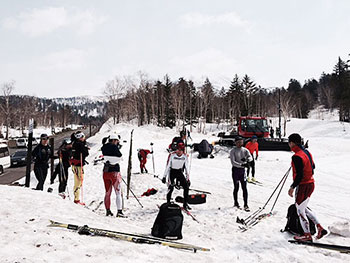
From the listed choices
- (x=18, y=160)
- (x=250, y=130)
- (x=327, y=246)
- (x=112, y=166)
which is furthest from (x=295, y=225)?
(x=18, y=160)

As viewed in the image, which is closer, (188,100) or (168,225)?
(168,225)

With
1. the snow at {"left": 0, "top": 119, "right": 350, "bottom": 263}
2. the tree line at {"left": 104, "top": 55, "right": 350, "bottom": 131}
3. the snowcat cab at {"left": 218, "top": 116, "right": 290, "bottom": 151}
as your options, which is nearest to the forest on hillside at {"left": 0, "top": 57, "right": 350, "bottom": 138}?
the tree line at {"left": 104, "top": 55, "right": 350, "bottom": 131}

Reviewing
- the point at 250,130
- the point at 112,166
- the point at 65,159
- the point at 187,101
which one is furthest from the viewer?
the point at 187,101

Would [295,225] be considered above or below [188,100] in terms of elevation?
below

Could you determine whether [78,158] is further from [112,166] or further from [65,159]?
[65,159]

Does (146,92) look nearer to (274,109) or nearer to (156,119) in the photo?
(156,119)

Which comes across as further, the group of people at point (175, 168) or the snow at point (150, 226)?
the group of people at point (175, 168)

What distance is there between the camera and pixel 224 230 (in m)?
5.55

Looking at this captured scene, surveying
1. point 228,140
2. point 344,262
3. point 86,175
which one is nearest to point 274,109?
point 228,140

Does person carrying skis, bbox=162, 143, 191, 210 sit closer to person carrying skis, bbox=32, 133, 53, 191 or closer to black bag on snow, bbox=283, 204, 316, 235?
black bag on snow, bbox=283, 204, 316, 235

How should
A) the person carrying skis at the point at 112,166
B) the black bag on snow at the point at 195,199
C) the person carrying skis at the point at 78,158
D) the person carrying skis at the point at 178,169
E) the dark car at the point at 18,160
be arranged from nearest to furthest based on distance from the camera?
the person carrying skis at the point at 112,166 → the person carrying skis at the point at 78,158 → the person carrying skis at the point at 178,169 → the black bag on snow at the point at 195,199 → the dark car at the point at 18,160

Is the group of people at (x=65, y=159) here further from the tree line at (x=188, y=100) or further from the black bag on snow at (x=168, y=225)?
the tree line at (x=188, y=100)

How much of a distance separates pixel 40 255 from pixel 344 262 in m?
4.53

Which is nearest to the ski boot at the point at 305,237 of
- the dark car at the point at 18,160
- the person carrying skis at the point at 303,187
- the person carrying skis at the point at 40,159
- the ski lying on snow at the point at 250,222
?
the person carrying skis at the point at 303,187
